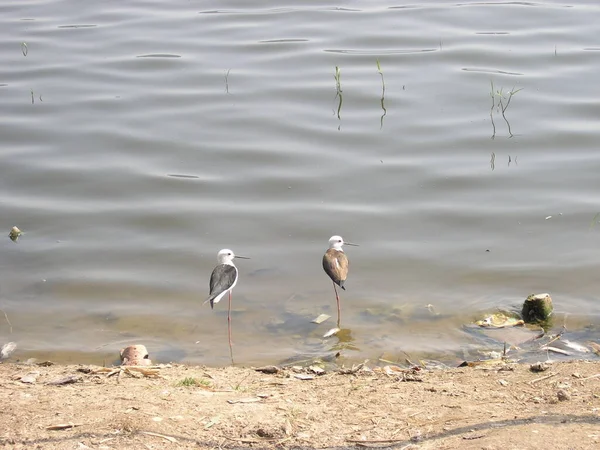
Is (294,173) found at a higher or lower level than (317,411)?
higher

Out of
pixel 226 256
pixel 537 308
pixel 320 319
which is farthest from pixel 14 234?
pixel 537 308

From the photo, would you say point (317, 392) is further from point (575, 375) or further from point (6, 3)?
point (6, 3)

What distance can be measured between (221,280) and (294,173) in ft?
12.2

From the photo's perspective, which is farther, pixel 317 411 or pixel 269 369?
pixel 269 369

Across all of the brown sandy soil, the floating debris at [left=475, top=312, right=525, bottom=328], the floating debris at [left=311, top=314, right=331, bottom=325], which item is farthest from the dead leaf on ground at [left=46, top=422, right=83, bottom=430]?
the floating debris at [left=475, top=312, right=525, bottom=328]

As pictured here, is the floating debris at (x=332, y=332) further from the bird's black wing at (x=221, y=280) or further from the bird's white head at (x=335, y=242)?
the bird's white head at (x=335, y=242)

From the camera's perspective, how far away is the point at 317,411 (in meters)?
6.32

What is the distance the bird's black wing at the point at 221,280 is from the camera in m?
9.21

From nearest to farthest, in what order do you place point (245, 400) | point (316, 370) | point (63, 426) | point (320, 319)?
1. point (63, 426)
2. point (245, 400)
3. point (316, 370)
4. point (320, 319)

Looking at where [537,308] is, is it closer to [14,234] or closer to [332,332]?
[332,332]

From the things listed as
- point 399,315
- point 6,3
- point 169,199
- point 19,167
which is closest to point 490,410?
point 399,315

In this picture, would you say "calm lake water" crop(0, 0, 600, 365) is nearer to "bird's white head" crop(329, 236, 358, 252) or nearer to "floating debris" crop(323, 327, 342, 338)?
"floating debris" crop(323, 327, 342, 338)

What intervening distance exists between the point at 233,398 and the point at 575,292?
480cm

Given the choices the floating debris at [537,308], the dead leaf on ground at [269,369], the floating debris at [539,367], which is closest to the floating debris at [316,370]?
the dead leaf on ground at [269,369]
